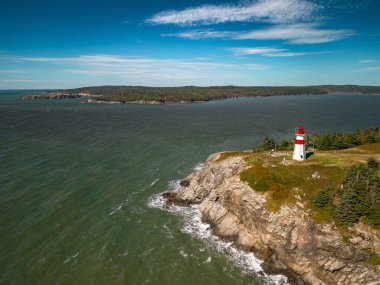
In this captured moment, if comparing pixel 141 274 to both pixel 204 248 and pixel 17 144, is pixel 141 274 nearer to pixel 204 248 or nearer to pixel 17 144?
pixel 204 248

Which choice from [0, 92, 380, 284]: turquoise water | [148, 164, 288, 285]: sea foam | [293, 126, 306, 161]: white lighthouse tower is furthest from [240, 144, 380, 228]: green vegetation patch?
[0, 92, 380, 284]: turquoise water

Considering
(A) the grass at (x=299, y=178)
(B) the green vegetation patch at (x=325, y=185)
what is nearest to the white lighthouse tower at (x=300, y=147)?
(B) the green vegetation patch at (x=325, y=185)

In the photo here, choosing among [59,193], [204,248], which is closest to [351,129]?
[204,248]

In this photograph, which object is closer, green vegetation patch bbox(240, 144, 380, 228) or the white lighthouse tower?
green vegetation patch bbox(240, 144, 380, 228)

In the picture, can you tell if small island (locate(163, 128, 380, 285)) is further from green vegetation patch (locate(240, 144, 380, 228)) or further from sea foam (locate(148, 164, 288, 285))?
sea foam (locate(148, 164, 288, 285))

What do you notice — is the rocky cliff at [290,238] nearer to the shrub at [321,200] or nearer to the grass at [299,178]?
the grass at [299,178]

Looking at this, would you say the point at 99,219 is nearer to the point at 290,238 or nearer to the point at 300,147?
the point at 290,238
